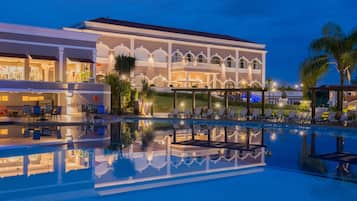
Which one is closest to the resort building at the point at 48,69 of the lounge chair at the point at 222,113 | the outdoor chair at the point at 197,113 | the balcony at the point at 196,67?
the outdoor chair at the point at 197,113

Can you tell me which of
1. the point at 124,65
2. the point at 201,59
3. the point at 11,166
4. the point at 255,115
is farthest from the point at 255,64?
the point at 11,166

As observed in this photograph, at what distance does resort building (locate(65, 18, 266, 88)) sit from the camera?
122 ft

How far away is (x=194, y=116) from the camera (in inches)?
967

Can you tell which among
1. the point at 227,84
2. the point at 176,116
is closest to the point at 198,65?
the point at 227,84

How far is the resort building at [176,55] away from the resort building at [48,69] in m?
7.50

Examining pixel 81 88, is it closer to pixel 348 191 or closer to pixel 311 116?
pixel 311 116

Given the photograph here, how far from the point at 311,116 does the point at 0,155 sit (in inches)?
606

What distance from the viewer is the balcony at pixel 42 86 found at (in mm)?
23081

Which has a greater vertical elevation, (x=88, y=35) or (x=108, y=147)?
(x=88, y=35)

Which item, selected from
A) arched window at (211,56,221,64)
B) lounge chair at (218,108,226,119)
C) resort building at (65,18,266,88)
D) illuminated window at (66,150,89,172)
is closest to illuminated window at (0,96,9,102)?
resort building at (65,18,266,88)

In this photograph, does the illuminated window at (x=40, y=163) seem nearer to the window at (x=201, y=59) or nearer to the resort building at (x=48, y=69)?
the resort building at (x=48, y=69)

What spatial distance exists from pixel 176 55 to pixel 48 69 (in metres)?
16.7

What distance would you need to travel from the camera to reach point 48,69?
92.3ft

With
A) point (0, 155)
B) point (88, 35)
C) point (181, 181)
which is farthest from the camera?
point (88, 35)
